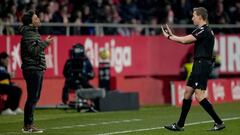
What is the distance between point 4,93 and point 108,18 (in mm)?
Answer: 5867

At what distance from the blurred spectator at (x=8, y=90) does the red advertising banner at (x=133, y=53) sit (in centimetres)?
122

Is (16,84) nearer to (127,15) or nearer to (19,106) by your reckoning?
(19,106)

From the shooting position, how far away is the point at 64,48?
23578mm

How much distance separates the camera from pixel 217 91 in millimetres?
25500

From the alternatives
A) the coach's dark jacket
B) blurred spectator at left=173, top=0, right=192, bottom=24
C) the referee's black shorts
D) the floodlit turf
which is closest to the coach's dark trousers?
the coach's dark jacket

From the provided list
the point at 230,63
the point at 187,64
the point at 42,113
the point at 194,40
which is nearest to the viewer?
the point at 194,40

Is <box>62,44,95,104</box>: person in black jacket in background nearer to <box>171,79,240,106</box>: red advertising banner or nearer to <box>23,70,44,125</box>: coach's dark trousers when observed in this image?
<box>171,79,240,106</box>: red advertising banner

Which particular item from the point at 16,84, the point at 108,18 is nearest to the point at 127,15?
the point at 108,18

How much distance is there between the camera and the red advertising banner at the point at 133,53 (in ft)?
76.2

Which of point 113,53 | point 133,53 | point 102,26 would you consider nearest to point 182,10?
point 133,53

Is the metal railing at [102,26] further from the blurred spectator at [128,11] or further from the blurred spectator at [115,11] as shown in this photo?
the blurred spectator at [128,11]

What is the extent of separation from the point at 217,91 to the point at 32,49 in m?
12.7

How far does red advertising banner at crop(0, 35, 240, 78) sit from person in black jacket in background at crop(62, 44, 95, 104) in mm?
896

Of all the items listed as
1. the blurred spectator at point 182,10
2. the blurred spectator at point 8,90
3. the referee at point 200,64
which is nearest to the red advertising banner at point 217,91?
the blurred spectator at point 182,10
